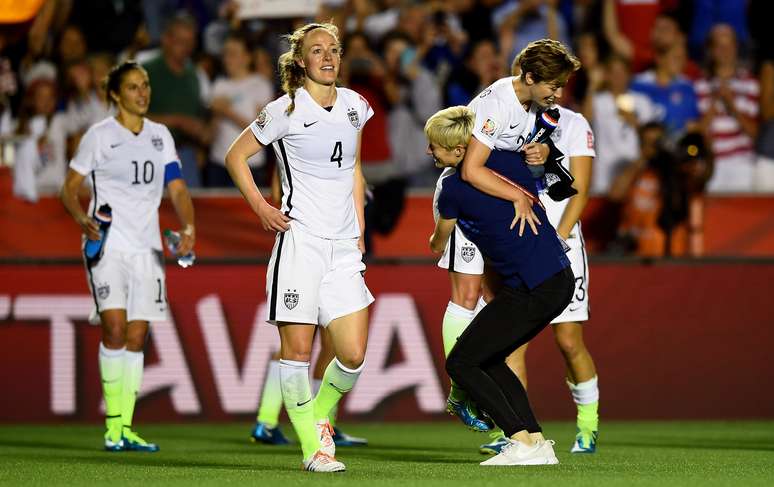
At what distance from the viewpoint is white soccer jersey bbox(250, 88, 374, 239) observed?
7.67 meters

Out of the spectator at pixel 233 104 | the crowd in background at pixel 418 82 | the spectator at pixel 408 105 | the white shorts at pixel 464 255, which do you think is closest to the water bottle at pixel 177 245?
the white shorts at pixel 464 255

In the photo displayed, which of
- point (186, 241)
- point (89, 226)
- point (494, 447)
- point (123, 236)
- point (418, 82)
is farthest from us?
point (418, 82)

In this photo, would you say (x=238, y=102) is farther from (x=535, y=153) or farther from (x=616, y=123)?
(x=535, y=153)

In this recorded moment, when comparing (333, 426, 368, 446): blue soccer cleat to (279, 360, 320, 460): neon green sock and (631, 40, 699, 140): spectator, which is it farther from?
(631, 40, 699, 140): spectator

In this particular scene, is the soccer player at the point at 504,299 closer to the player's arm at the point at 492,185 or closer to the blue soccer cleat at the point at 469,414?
the player's arm at the point at 492,185

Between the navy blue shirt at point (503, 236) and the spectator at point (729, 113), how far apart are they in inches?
279

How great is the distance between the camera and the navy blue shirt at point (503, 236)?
7602mm

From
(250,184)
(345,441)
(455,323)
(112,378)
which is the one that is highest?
(250,184)

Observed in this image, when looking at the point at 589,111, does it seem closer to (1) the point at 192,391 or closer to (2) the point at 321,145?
(1) the point at 192,391

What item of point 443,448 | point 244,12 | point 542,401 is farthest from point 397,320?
point 244,12

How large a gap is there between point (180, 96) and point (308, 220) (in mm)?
6820

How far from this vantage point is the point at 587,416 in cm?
920

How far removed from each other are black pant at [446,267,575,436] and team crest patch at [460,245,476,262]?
4.08ft

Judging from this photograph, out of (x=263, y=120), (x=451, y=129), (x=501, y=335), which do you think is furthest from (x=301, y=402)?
(x=451, y=129)
